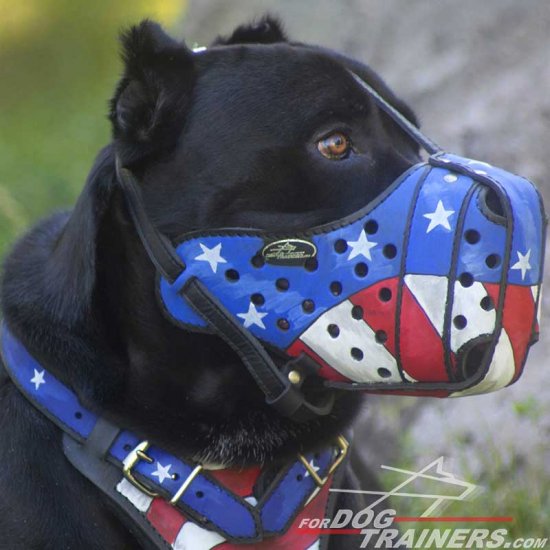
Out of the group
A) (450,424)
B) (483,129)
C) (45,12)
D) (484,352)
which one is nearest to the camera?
(484,352)

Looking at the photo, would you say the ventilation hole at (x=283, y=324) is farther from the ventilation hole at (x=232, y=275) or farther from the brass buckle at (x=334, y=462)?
the brass buckle at (x=334, y=462)

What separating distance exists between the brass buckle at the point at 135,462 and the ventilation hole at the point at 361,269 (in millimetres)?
579

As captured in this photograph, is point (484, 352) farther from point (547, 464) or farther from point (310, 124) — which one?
point (547, 464)

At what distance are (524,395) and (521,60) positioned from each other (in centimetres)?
131

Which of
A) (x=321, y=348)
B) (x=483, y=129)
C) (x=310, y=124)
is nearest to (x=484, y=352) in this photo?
(x=321, y=348)

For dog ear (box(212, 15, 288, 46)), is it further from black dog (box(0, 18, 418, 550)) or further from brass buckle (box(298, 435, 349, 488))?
brass buckle (box(298, 435, 349, 488))

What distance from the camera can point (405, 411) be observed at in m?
3.92

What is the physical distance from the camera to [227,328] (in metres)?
2.29

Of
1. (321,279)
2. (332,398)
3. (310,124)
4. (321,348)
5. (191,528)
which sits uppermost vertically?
(310,124)

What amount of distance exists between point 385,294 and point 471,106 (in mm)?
2267

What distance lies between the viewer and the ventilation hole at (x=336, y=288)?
221cm

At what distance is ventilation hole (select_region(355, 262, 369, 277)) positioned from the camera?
7.17 ft

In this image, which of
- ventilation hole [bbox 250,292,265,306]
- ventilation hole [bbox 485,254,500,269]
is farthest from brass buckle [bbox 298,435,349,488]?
ventilation hole [bbox 485,254,500,269]

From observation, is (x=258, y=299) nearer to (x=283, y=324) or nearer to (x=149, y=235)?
(x=283, y=324)
